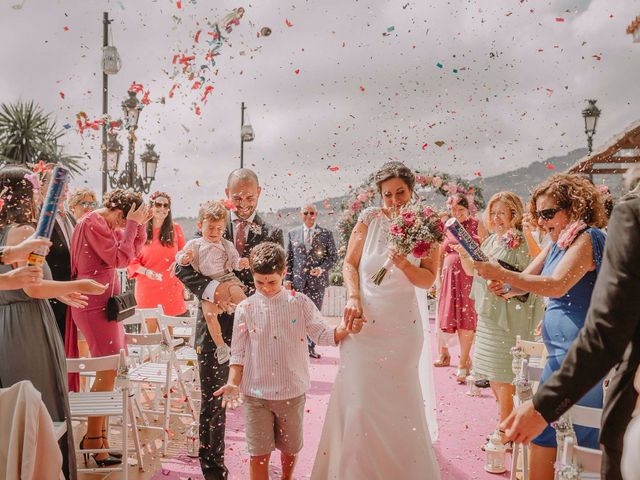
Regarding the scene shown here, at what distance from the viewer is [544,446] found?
2.67 meters

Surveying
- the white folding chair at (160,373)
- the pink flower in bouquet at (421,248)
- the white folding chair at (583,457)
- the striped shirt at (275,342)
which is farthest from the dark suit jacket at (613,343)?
the white folding chair at (160,373)

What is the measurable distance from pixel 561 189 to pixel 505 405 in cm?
209

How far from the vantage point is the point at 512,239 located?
14.2ft

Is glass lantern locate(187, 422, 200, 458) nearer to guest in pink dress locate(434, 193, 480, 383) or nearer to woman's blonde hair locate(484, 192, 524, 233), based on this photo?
woman's blonde hair locate(484, 192, 524, 233)

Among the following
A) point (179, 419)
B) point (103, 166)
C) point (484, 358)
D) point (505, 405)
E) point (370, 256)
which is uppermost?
point (103, 166)

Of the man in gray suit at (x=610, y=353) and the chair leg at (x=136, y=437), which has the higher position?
the man in gray suit at (x=610, y=353)

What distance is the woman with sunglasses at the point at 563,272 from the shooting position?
2.43m

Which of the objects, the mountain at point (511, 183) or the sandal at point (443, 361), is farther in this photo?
the sandal at point (443, 361)

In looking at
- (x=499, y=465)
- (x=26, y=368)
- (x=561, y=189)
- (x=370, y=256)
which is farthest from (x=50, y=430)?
(x=499, y=465)

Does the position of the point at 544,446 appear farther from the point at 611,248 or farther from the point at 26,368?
the point at 26,368

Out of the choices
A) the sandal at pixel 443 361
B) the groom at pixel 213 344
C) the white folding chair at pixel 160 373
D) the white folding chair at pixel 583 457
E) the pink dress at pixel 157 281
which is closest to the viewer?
the white folding chair at pixel 583 457

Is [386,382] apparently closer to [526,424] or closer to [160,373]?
[526,424]

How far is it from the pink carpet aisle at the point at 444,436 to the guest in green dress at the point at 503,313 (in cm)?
38

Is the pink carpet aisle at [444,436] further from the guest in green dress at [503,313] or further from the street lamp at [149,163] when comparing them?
the street lamp at [149,163]
